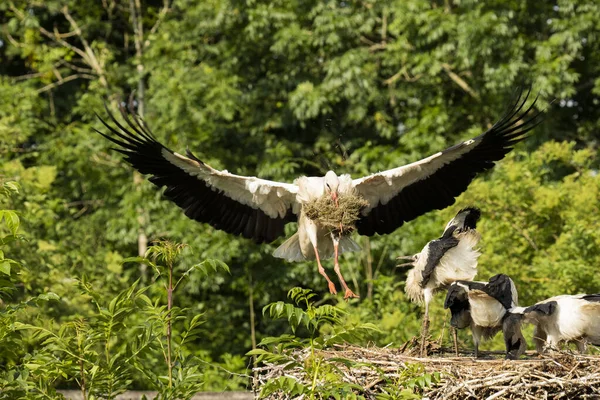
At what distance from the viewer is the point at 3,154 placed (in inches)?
489

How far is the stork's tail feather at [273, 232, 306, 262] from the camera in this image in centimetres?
826

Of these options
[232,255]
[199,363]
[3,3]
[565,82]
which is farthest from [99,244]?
[199,363]

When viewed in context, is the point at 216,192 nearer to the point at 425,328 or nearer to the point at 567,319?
the point at 425,328

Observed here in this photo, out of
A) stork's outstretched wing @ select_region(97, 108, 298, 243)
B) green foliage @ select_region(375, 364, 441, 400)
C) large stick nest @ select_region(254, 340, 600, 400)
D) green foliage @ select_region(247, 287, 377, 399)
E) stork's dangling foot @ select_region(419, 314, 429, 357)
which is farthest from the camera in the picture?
stork's outstretched wing @ select_region(97, 108, 298, 243)

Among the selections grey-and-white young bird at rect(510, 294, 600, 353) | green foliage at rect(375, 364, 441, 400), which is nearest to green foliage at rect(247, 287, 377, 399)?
green foliage at rect(375, 364, 441, 400)

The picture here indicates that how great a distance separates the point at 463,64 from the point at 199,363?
998 cm

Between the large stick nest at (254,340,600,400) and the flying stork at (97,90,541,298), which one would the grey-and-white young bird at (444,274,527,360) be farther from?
the flying stork at (97,90,541,298)

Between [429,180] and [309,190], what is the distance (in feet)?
3.23

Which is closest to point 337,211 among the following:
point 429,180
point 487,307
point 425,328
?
point 429,180

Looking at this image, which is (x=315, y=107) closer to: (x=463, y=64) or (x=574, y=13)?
(x=463, y=64)

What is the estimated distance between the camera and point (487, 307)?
6148 mm

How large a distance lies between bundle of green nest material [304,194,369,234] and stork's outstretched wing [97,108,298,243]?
1.46 ft

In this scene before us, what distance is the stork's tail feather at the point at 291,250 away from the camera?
826 cm

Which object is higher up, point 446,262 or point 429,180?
point 429,180
